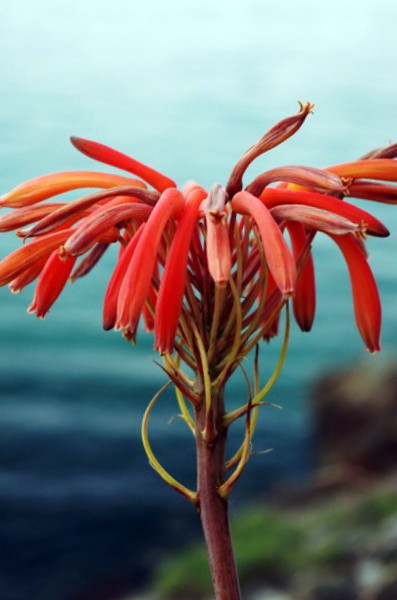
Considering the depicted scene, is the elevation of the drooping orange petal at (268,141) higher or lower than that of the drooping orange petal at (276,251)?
higher

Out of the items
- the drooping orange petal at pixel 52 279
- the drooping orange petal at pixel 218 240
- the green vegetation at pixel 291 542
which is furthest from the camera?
the green vegetation at pixel 291 542

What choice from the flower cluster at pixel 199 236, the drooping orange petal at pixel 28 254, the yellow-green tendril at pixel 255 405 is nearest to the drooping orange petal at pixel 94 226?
the flower cluster at pixel 199 236

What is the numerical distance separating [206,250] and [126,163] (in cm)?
18

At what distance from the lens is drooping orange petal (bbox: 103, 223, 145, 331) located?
1.23 meters

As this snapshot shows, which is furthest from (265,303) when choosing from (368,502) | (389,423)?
(389,423)

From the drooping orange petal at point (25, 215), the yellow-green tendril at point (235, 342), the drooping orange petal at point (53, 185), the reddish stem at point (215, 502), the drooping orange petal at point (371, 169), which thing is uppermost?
the drooping orange petal at point (53, 185)

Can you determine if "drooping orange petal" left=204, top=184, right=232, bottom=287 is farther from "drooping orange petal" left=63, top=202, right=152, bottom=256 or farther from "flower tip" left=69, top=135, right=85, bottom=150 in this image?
"flower tip" left=69, top=135, right=85, bottom=150

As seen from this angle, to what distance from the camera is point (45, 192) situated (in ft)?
4.37

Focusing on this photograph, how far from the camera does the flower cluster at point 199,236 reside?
1.17 m

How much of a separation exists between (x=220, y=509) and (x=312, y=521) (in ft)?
→ 11.3

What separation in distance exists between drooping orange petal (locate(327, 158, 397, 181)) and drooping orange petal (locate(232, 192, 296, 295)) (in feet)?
0.56

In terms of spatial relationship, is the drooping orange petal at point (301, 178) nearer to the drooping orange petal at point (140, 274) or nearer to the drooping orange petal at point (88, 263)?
the drooping orange petal at point (140, 274)

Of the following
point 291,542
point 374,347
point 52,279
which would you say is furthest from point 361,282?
point 291,542

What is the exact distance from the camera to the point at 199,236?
A: 1.29m
